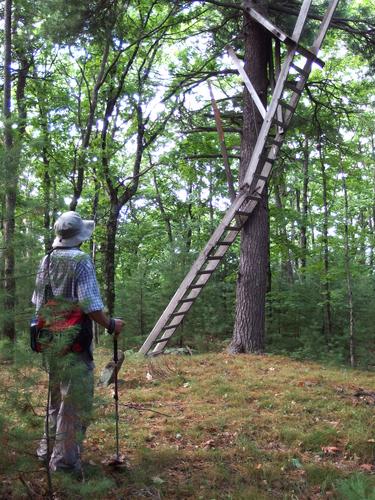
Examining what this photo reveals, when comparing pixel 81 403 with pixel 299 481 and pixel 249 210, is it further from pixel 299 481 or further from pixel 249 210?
pixel 249 210

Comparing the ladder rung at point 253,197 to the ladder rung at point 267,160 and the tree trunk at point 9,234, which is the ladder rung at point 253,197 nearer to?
the ladder rung at point 267,160

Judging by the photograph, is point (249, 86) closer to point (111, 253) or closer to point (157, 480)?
point (111, 253)

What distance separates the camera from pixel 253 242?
977cm

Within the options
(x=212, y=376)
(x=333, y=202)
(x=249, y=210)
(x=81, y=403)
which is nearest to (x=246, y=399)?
(x=212, y=376)

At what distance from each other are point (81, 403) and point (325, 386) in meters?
4.72

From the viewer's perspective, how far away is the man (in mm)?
3049

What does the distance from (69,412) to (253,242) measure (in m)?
6.92

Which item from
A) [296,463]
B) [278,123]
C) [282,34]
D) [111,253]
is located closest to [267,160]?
[278,123]

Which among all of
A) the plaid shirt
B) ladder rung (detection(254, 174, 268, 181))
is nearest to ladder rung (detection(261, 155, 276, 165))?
ladder rung (detection(254, 174, 268, 181))

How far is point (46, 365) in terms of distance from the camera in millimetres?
3068

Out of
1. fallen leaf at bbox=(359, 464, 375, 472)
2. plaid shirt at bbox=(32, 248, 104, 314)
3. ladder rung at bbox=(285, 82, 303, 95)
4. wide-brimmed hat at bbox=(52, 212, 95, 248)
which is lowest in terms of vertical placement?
fallen leaf at bbox=(359, 464, 375, 472)

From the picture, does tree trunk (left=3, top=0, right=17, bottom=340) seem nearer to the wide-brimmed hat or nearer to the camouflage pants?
the wide-brimmed hat

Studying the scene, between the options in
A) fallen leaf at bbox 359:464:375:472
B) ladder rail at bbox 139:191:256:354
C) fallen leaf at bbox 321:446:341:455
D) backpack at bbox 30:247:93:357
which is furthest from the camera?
ladder rail at bbox 139:191:256:354

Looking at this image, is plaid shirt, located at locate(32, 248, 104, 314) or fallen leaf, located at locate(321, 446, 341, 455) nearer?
plaid shirt, located at locate(32, 248, 104, 314)
